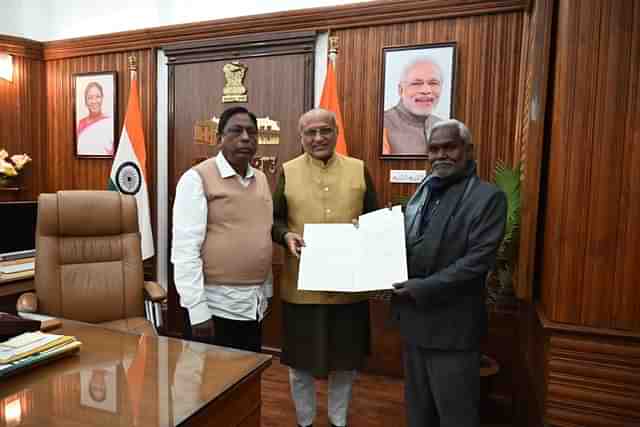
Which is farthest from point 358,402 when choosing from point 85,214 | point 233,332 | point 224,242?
point 85,214

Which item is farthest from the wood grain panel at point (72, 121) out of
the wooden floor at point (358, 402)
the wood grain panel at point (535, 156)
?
the wood grain panel at point (535, 156)

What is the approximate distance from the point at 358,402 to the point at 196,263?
4.68 feet

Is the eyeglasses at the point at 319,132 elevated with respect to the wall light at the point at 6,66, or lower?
lower

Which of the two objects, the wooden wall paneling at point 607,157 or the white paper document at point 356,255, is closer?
the wooden wall paneling at point 607,157

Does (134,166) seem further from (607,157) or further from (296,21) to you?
(607,157)

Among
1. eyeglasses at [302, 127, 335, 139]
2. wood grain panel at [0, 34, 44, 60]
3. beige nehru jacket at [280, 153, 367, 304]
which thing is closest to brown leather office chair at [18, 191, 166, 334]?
beige nehru jacket at [280, 153, 367, 304]

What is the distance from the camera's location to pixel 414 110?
3.01m

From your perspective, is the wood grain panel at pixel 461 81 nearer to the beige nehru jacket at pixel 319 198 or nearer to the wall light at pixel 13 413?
the beige nehru jacket at pixel 319 198

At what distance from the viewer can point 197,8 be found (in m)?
3.66

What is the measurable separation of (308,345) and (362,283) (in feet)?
1.63

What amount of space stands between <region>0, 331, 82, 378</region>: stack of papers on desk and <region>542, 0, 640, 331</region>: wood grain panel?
146cm

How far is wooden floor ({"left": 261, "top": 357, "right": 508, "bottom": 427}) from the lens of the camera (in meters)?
2.45

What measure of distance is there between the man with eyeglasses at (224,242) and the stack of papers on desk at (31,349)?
0.52m

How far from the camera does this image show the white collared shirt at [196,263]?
178 cm
